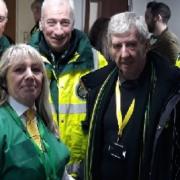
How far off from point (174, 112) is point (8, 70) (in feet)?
2.50

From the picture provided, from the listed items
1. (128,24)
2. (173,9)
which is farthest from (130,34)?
(173,9)

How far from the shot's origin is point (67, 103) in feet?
8.34

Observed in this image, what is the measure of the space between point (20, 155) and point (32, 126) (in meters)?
0.18

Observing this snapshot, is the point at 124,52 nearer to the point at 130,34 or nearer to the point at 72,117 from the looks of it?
the point at 130,34

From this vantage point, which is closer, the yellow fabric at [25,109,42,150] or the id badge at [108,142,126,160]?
the yellow fabric at [25,109,42,150]

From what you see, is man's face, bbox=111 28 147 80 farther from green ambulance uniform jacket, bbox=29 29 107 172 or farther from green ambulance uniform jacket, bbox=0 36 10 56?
green ambulance uniform jacket, bbox=0 36 10 56

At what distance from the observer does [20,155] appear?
175 cm

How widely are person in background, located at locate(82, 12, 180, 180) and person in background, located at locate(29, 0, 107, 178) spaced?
20cm

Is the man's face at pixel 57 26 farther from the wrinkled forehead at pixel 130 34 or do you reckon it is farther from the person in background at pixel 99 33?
the person in background at pixel 99 33

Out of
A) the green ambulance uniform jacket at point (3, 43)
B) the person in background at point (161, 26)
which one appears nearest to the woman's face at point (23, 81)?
the green ambulance uniform jacket at point (3, 43)

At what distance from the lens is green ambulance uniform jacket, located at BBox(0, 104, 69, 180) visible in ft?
5.67

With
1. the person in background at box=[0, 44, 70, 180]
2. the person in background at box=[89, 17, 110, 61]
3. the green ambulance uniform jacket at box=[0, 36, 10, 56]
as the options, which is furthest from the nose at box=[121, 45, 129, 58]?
the person in background at box=[89, 17, 110, 61]

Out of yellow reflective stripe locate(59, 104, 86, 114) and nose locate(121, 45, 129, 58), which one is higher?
nose locate(121, 45, 129, 58)

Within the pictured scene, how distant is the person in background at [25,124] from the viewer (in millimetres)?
1739
